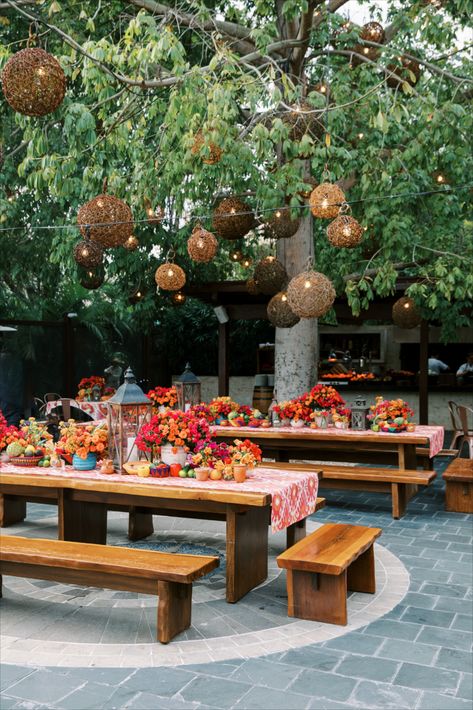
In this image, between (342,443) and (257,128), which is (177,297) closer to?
(342,443)

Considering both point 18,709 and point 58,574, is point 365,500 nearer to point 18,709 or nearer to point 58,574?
point 58,574

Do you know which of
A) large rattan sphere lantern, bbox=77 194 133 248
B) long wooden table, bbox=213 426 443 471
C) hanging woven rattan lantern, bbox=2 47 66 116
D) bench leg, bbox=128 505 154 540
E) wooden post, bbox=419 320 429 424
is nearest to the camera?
hanging woven rattan lantern, bbox=2 47 66 116

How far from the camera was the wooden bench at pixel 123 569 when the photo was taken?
4.16 metres

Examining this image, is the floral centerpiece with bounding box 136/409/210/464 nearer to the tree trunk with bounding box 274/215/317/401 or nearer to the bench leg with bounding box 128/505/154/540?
the bench leg with bounding box 128/505/154/540

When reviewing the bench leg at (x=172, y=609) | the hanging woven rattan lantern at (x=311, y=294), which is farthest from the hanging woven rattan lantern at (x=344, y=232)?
the bench leg at (x=172, y=609)

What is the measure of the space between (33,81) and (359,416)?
523 centimetres

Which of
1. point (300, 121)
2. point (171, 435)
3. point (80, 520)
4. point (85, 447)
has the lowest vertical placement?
point (80, 520)

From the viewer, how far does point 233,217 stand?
8148 millimetres

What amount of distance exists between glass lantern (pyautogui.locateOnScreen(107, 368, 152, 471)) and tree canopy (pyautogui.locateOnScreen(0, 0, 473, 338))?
2.50 meters

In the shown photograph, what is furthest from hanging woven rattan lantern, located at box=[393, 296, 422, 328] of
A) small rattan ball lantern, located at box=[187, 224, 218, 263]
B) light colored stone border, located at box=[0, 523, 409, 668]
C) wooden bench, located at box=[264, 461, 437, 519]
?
light colored stone border, located at box=[0, 523, 409, 668]

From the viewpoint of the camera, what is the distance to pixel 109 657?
401cm

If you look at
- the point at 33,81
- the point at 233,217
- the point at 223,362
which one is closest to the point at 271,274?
the point at 233,217

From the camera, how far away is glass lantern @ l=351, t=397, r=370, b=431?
27.6 feet

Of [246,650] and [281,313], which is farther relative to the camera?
[281,313]
